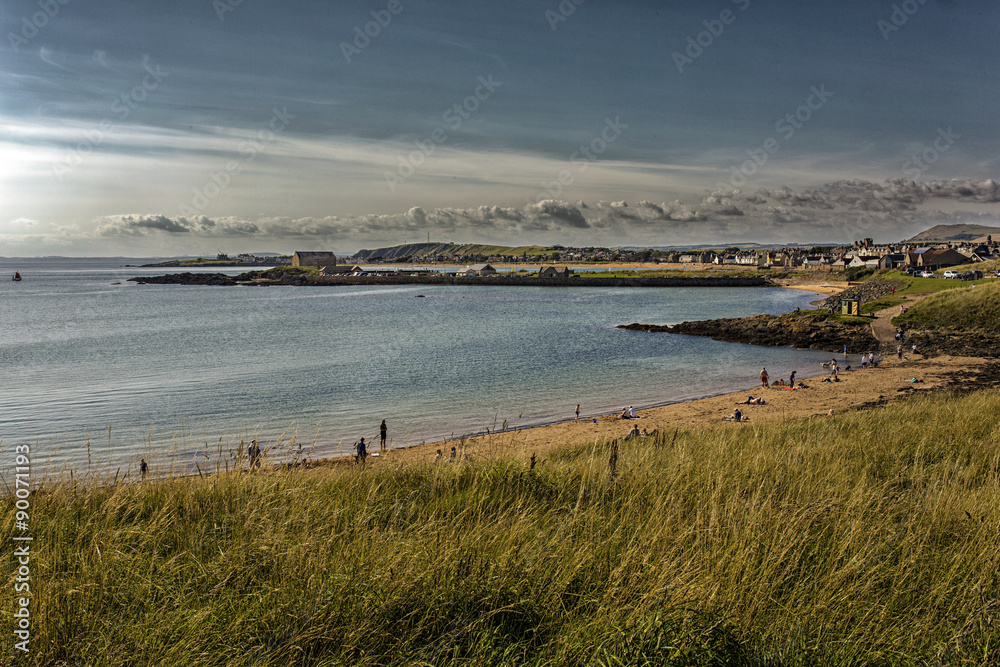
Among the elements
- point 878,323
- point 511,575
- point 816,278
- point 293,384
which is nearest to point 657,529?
point 511,575

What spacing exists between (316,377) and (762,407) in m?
23.9

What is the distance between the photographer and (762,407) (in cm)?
2495

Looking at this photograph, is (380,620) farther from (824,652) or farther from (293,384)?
(293,384)

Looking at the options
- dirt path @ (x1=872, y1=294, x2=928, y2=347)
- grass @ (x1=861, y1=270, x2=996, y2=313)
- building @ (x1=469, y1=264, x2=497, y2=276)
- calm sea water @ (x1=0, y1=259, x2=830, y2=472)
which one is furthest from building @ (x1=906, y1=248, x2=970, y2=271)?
building @ (x1=469, y1=264, x2=497, y2=276)

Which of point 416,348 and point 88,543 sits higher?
point 88,543

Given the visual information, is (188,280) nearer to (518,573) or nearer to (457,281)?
(457,281)

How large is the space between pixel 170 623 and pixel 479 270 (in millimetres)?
183031

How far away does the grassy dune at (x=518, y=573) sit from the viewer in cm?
287

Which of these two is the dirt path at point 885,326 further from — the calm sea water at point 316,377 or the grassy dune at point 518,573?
the grassy dune at point 518,573

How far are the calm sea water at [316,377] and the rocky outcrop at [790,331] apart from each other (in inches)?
124

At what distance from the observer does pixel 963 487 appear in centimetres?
514

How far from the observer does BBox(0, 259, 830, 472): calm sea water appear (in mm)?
20859

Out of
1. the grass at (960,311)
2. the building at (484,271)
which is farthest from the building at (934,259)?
the building at (484,271)

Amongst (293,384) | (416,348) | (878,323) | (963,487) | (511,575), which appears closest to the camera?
(511,575)
